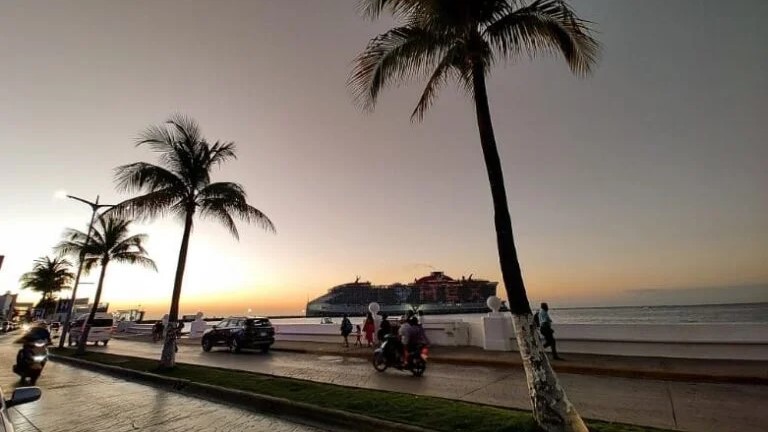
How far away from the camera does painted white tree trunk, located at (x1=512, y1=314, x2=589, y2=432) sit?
16.7 ft

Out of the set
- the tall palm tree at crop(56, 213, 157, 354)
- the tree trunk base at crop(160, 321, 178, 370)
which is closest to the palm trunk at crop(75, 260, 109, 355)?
the tall palm tree at crop(56, 213, 157, 354)

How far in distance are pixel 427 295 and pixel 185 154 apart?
88990 millimetres

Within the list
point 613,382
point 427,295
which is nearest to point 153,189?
point 613,382

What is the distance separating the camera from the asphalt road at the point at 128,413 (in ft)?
22.5

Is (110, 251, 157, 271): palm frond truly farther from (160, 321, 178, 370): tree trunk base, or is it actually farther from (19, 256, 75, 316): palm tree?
(19, 256, 75, 316): palm tree

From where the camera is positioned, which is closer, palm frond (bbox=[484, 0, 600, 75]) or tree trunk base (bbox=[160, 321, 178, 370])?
palm frond (bbox=[484, 0, 600, 75])

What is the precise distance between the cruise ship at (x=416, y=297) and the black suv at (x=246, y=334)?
7446 centimetres

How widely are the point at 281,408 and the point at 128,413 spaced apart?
131 inches

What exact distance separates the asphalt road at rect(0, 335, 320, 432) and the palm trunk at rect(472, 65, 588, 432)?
375cm

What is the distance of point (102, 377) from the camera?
13.3 metres

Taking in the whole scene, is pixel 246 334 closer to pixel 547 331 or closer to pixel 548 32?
pixel 547 331

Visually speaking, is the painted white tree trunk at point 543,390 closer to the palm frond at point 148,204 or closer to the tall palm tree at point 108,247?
the palm frond at point 148,204

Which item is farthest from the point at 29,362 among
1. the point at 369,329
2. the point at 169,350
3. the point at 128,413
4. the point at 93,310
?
the point at 93,310

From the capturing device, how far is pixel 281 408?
7.65 metres
